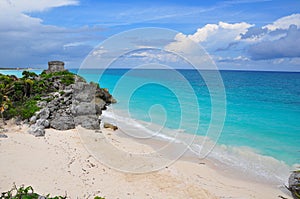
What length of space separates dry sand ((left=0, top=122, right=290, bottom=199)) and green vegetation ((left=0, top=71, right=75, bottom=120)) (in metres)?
3.50

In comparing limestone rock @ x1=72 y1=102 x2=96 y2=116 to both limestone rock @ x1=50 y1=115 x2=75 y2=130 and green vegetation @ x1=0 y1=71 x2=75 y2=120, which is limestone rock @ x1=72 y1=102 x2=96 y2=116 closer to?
limestone rock @ x1=50 y1=115 x2=75 y2=130

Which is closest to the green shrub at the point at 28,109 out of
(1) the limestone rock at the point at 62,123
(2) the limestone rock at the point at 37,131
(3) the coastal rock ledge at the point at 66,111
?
(3) the coastal rock ledge at the point at 66,111

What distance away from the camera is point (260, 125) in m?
17.9

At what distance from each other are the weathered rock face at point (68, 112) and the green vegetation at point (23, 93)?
68 centimetres

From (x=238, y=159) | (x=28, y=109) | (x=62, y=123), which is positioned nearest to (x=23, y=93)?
(x=28, y=109)

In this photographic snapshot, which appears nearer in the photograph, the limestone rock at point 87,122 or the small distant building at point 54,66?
the limestone rock at point 87,122

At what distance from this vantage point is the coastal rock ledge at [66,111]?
41.7 ft

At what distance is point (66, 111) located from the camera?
14914 mm

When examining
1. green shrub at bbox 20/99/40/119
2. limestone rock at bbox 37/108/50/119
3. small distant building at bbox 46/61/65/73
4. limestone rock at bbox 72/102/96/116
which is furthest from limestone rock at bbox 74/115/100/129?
small distant building at bbox 46/61/65/73

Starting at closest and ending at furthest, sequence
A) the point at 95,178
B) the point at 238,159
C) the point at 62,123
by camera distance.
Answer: the point at 95,178, the point at 238,159, the point at 62,123

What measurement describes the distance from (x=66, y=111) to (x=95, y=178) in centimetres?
805

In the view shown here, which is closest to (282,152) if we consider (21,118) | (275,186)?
(275,186)

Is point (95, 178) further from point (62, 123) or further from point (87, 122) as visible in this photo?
point (87, 122)

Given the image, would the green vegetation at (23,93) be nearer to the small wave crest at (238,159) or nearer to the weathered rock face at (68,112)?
the weathered rock face at (68,112)
